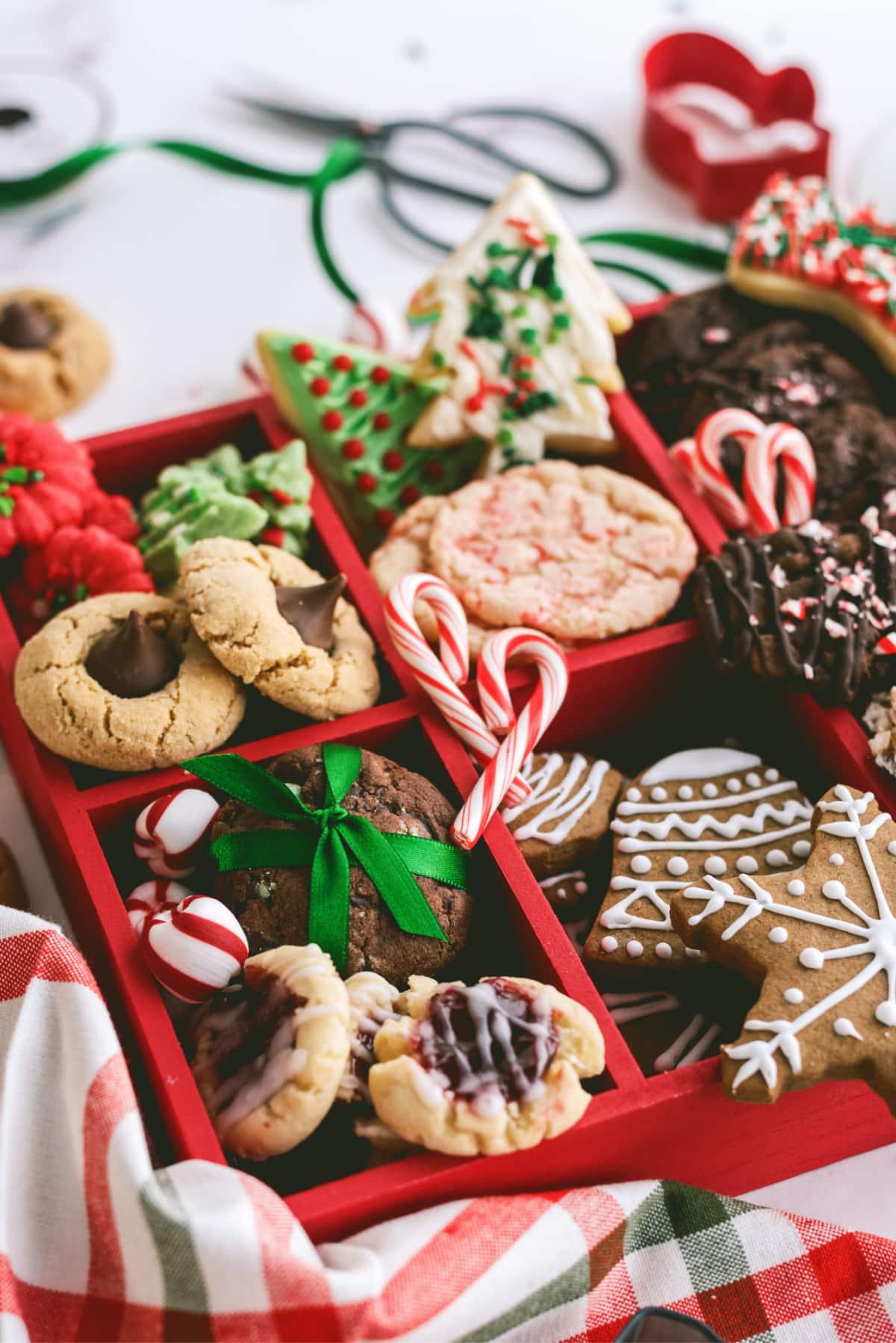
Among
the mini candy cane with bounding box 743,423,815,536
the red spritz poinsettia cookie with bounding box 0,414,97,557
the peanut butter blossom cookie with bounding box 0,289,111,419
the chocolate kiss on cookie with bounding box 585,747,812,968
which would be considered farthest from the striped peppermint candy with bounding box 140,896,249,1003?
the peanut butter blossom cookie with bounding box 0,289,111,419

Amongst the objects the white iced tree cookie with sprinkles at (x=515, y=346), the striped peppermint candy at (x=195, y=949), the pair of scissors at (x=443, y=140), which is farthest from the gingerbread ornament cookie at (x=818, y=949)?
the pair of scissors at (x=443, y=140)

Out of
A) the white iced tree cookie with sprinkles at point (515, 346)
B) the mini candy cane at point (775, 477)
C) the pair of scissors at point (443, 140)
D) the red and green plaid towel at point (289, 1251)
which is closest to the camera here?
the red and green plaid towel at point (289, 1251)

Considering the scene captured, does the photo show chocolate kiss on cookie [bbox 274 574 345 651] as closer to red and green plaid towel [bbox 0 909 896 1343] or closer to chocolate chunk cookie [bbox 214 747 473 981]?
chocolate chunk cookie [bbox 214 747 473 981]

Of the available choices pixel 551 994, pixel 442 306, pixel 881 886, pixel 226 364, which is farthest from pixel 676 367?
pixel 551 994

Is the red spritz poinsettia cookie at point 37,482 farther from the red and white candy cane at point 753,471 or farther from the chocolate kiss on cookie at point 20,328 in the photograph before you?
the red and white candy cane at point 753,471

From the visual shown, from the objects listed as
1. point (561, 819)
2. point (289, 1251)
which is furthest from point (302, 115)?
point (289, 1251)

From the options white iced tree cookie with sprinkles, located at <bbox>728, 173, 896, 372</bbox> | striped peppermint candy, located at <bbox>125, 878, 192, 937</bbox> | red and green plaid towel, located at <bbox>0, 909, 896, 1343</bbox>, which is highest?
white iced tree cookie with sprinkles, located at <bbox>728, 173, 896, 372</bbox>
